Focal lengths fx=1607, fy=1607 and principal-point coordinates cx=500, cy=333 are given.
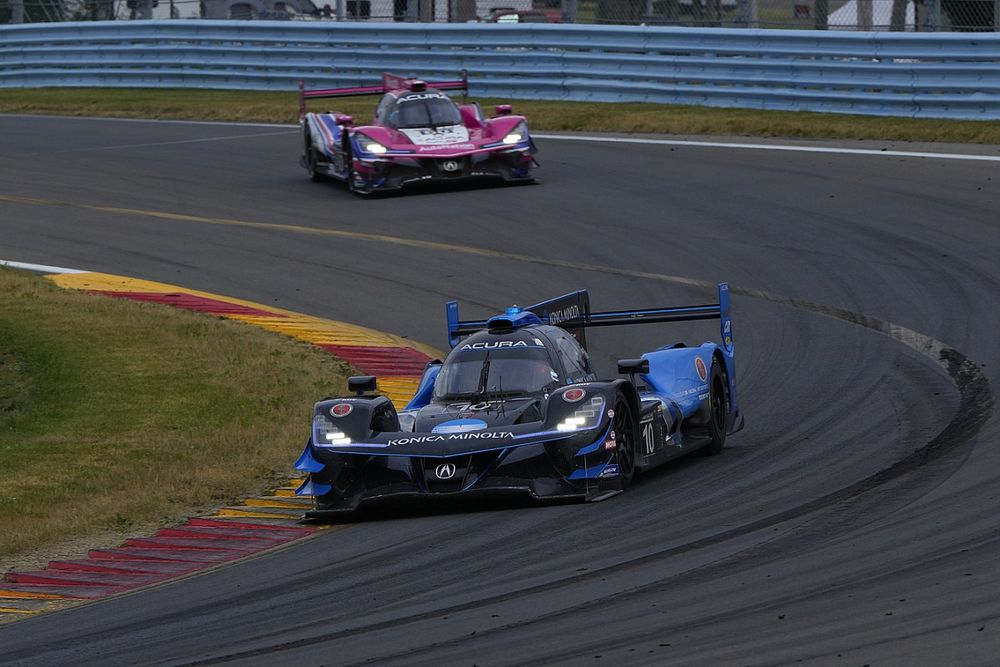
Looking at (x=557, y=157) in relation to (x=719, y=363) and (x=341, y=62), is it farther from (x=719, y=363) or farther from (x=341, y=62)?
(x=719, y=363)

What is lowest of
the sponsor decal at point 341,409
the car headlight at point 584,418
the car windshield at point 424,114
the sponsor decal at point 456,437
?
the sponsor decal at point 456,437

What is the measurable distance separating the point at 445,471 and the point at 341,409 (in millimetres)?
911

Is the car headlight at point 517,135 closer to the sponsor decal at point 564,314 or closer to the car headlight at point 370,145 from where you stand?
the car headlight at point 370,145

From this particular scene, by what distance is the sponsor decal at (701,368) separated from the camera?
11602 millimetres

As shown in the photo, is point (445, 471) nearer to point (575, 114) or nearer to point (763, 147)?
point (763, 147)

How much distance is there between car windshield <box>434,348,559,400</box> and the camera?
10.7 metres

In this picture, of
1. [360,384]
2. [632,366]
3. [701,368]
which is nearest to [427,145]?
[701,368]

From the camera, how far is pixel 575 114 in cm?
2702

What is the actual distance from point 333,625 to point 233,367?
7469 millimetres

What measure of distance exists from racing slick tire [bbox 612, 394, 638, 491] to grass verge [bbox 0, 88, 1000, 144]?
1367 centimetres

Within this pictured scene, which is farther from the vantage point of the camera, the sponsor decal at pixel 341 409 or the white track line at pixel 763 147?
Answer: the white track line at pixel 763 147

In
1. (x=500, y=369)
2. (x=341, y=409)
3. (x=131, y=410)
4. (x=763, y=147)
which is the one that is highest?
(x=763, y=147)

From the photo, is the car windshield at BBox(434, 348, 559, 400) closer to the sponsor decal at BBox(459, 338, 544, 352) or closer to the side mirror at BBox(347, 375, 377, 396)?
the sponsor decal at BBox(459, 338, 544, 352)

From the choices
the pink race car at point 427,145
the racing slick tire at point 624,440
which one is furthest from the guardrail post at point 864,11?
the racing slick tire at point 624,440
